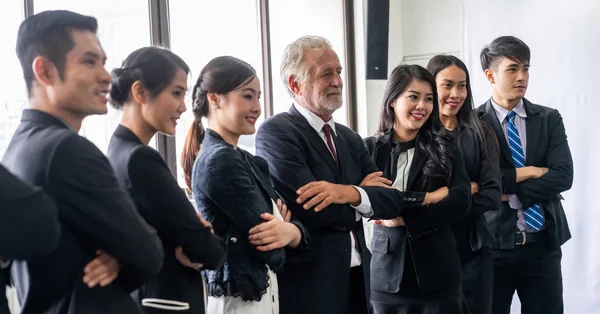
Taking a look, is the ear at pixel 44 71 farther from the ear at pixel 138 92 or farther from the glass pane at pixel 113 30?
the glass pane at pixel 113 30

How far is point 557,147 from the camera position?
3.41m

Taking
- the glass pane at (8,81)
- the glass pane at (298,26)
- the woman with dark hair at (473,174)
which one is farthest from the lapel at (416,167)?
the glass pane at (298,26)

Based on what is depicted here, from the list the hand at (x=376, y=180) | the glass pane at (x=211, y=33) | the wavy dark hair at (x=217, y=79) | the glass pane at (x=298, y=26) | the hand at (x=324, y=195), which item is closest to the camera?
the wavy dark hair at (x=217, y=79)

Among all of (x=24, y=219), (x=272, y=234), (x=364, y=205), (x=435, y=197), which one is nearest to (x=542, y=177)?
(x=435, y=197)

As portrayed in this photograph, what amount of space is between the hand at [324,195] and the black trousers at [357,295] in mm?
297

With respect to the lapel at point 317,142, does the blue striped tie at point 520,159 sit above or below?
below

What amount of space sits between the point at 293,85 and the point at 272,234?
771mm

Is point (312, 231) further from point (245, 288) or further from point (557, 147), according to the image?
point (557, 147)

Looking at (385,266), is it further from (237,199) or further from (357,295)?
(237,199)

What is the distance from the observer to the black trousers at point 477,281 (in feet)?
10.1

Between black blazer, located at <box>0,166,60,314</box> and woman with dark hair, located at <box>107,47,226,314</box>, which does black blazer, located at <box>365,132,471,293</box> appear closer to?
woman with dark hair, located at <box>107,47,226,314</box>

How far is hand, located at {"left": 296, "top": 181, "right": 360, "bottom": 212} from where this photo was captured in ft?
8.07

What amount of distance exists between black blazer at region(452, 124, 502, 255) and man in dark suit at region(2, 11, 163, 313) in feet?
5.79

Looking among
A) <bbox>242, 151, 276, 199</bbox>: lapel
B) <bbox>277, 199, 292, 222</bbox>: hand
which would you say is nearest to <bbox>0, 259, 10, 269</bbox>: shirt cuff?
<bbox>242, 151, 276, 199</bbox>: lapel
